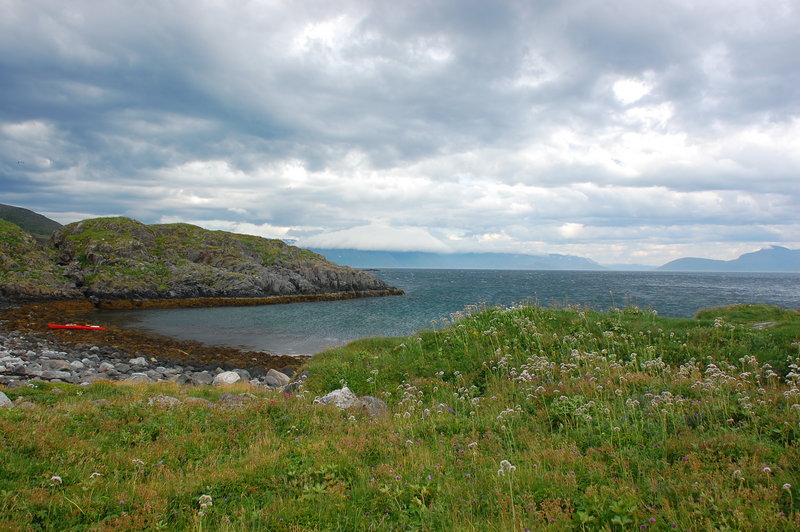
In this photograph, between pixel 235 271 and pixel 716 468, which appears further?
pixel 235 271

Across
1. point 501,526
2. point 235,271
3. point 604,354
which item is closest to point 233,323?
point 235,271

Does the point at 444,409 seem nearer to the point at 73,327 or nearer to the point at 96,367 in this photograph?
the point at 96,367

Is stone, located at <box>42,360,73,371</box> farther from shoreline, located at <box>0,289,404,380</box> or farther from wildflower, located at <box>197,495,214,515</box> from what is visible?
wildflower, located at <box>197,495,214,515</box>

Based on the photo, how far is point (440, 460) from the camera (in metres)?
6.48

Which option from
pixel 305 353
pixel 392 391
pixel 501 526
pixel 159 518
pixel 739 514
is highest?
pixel 739 514

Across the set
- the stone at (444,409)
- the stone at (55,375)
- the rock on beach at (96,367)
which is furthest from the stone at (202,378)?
the stone at (444,409)

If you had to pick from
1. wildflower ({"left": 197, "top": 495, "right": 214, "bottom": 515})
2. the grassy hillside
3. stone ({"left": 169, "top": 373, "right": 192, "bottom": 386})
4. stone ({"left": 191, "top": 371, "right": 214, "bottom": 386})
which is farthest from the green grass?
the grassy hillside

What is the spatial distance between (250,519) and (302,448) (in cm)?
210

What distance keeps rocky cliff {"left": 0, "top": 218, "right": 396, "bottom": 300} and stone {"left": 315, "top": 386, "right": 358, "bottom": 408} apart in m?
65.6

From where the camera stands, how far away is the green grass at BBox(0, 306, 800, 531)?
479 cm

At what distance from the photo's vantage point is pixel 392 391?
12641 millimetres

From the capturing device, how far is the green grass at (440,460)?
479 centimetres

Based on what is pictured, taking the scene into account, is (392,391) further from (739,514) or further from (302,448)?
(739,514)

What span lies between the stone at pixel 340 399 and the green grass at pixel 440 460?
0.56 meters
